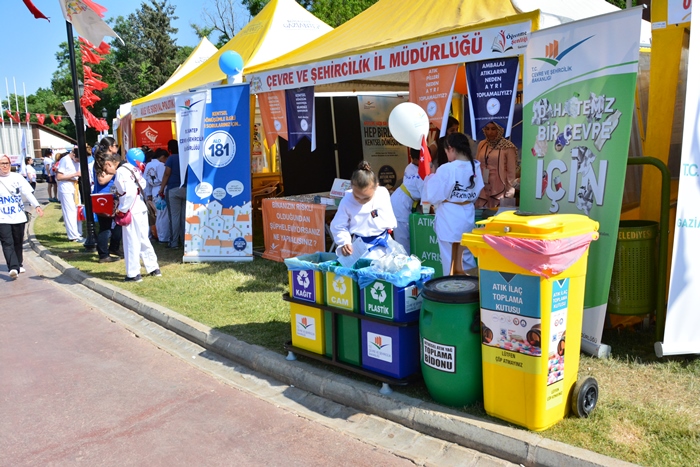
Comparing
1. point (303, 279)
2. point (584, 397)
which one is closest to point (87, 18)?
point (303, 279)

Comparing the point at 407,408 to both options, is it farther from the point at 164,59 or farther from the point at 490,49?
the point at 164,59

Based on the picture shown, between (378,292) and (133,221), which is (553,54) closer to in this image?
(378,292)

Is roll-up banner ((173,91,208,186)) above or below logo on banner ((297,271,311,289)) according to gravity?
above

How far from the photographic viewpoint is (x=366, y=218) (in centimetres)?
544

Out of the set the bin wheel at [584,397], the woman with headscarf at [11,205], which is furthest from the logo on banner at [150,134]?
the bin wheel at [584,397]

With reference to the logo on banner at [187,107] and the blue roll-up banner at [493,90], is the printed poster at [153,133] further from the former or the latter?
the blue roll-up banner at [493,90]

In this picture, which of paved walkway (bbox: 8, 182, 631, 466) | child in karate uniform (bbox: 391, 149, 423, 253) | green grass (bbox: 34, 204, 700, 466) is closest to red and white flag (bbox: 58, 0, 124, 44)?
green grass (bbox: 34, 204, 700, 466)

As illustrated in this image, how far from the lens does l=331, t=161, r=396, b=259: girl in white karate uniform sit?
5.35 m

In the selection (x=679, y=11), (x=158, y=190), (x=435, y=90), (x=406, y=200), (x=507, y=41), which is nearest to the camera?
(x=679, y=11)

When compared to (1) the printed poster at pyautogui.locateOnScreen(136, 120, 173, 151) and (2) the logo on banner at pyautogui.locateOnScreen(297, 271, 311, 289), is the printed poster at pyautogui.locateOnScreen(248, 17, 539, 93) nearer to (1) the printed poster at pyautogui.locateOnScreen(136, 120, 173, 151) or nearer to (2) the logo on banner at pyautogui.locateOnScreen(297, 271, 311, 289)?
(2) the logo on banner at pyautogui.locateOnScreen(297, 271, 311, 289)

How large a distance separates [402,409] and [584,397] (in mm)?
1197

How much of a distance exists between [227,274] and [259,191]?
2.97m

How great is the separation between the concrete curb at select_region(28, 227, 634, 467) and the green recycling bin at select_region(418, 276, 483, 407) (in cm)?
16

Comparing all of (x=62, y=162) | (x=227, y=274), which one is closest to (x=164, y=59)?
(x=62, y=162)
